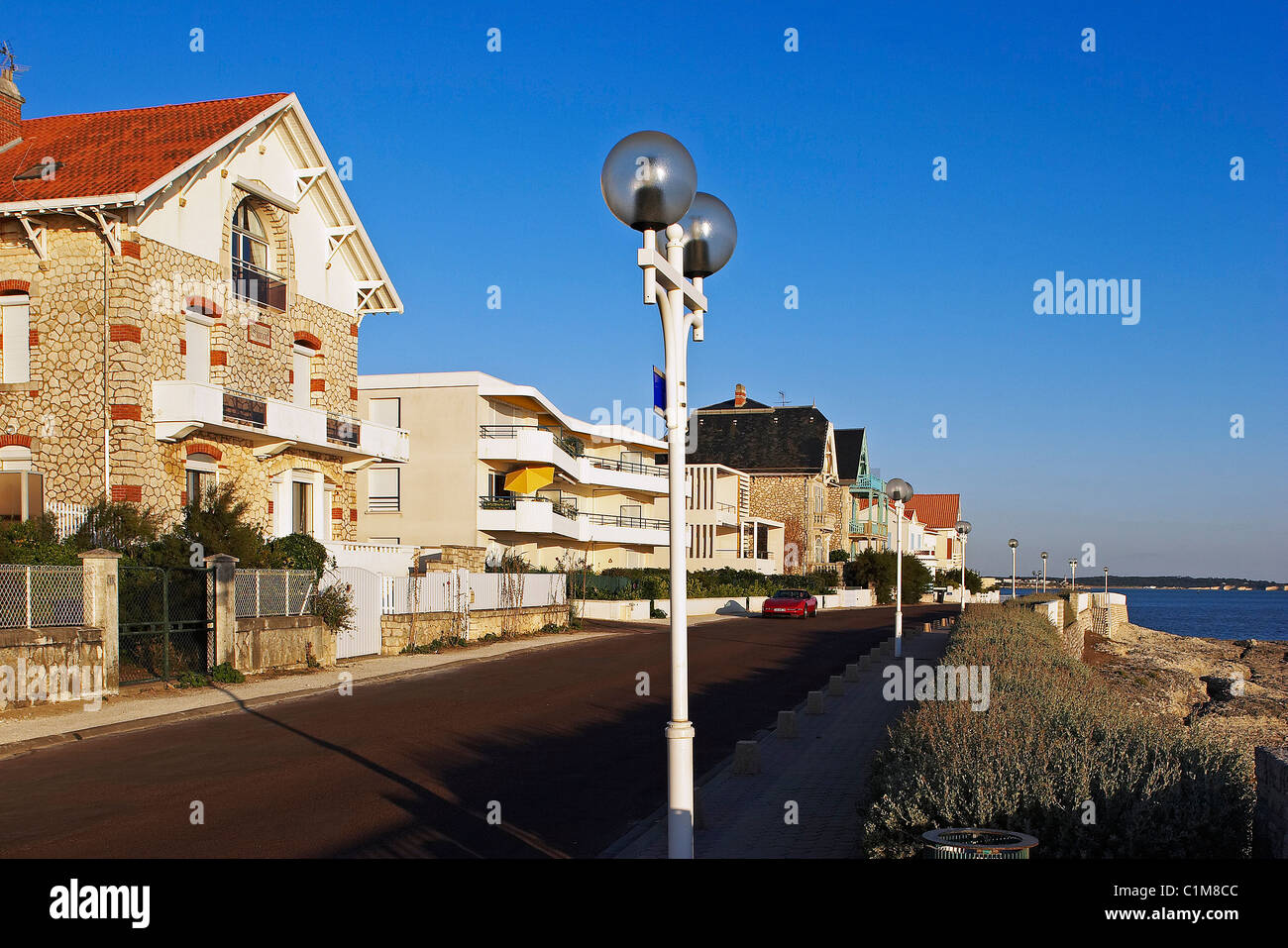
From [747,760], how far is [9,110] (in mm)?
26659

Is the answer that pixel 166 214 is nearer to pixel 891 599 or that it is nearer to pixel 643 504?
pixel 643 504

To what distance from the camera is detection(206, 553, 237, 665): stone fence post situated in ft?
64.5

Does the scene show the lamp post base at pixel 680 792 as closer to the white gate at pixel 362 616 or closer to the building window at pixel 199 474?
the white gate at pixel 362 616

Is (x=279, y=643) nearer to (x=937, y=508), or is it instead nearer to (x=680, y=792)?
(x=680, y=792)

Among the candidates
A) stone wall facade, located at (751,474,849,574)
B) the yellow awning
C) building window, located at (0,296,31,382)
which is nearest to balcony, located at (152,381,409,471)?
building window, located at (0,296,31,382)

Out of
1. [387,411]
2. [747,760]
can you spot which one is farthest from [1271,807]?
[387,411]

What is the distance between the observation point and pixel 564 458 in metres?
47.2

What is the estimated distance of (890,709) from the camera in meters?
16.6

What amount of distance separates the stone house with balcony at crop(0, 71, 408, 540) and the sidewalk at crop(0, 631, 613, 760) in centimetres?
554

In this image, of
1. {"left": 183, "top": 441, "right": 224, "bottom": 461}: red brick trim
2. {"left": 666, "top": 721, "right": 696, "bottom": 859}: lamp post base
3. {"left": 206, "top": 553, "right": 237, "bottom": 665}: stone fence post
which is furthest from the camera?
{"left": 183, "top": 441, "right": 224, "bottom": 461}: red brick trim

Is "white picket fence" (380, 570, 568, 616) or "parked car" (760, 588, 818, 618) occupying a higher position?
"white picket fence" (380, 570, 568, 616)

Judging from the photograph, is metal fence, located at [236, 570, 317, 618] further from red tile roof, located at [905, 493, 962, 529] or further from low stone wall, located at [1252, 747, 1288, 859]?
red tile roof, located at [905, 493, 962, 529]

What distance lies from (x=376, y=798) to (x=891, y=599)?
63750 mm
